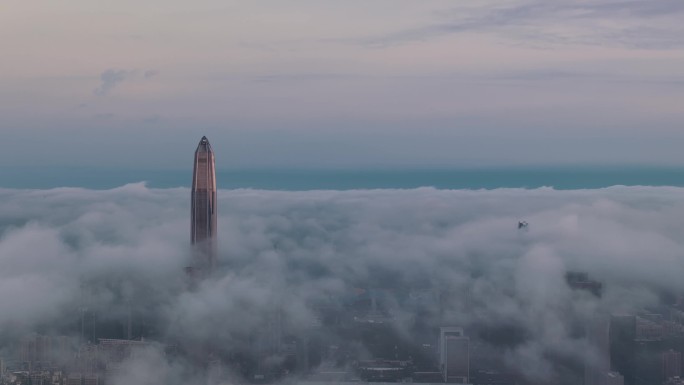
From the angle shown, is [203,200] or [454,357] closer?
[454,357]

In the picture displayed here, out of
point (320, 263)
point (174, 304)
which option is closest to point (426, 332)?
point (320, 263)

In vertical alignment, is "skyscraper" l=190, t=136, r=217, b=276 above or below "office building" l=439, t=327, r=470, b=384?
above

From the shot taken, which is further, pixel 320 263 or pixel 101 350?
pixel 320 263

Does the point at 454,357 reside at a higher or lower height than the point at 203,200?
lower

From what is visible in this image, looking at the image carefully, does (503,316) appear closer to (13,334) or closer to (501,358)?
(501,358)

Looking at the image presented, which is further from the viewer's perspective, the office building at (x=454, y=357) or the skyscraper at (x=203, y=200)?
the skyscraper at (x=203, y=200)

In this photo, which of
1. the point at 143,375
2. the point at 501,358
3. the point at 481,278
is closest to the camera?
the point at 143,375

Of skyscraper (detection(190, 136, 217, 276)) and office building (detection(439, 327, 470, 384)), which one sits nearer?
office building (detection(439, 327, 470, 384))

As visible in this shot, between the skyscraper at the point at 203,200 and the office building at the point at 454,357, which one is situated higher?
the skyscraper at the point at 203,200
